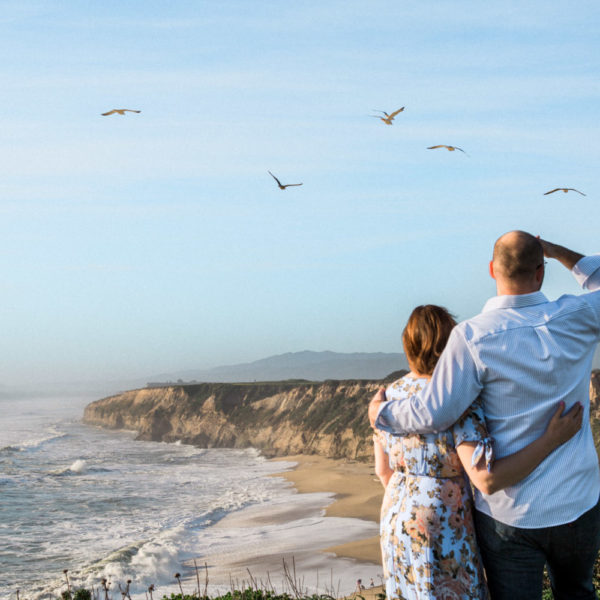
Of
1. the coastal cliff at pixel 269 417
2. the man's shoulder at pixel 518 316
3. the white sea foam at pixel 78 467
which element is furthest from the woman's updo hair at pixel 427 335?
the white sea foam at pixel 78 467

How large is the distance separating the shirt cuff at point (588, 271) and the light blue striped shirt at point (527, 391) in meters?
0.30

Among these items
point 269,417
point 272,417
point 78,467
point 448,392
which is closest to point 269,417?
point 269,417

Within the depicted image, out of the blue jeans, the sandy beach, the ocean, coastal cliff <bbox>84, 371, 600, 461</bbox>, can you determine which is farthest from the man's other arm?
coastal cliff <bbox>84, 371, 600, 461</bbox>

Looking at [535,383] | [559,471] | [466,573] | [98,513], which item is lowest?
[98,513]

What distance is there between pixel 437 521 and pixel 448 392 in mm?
526

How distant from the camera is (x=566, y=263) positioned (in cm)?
304

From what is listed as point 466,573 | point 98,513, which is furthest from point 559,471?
point 98,513

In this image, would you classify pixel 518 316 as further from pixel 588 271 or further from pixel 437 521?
pixel 437 521

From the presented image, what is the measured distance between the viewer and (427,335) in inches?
113

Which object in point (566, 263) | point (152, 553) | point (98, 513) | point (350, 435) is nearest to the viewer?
point (566, 263)

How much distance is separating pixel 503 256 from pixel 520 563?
45.9 inches

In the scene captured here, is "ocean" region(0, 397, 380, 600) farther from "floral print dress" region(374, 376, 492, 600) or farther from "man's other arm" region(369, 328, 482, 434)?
"man's other arm" region(369, 328, 482, 434)

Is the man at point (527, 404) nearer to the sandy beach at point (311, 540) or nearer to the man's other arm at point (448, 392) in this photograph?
the man's other arm at point (448, 392)

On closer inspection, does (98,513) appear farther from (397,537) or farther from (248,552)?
(397,537)
